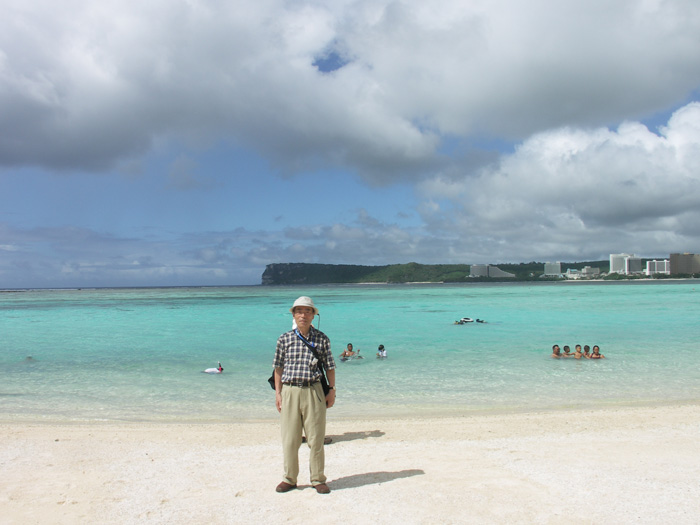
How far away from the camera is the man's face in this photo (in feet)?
17.7

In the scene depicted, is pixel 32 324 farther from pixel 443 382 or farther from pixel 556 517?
pixel 556 517

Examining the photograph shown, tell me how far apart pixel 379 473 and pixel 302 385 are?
7.00ft

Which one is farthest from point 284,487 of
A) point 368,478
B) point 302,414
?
point 368,478

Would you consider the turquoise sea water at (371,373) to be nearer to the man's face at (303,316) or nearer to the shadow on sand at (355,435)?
the shadow on sand at (355,435)

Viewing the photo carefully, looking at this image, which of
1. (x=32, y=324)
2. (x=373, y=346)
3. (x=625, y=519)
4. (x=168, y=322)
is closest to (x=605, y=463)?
(x=625, y=519)

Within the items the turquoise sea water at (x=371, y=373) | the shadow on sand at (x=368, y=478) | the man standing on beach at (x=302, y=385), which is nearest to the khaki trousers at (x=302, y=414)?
the man standing on beach at (x=302, y=385)

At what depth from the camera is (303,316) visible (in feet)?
17.7

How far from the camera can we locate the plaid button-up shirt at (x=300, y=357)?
5320mm

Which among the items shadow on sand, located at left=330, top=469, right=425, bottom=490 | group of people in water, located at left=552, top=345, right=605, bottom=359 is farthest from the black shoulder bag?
group of people in water, located at left=552, top=345, right=605, bottom=359

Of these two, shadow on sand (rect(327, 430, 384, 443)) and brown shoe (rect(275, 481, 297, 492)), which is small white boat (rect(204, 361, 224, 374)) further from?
brown shoe (rect(275, 481, 297, 492))

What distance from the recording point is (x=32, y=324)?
3891 cm

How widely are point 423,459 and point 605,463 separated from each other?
2.60 metres

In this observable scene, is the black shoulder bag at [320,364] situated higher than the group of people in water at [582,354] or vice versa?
the black shoulder bag at [320,364]

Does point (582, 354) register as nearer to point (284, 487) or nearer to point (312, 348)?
point (284, 487)
